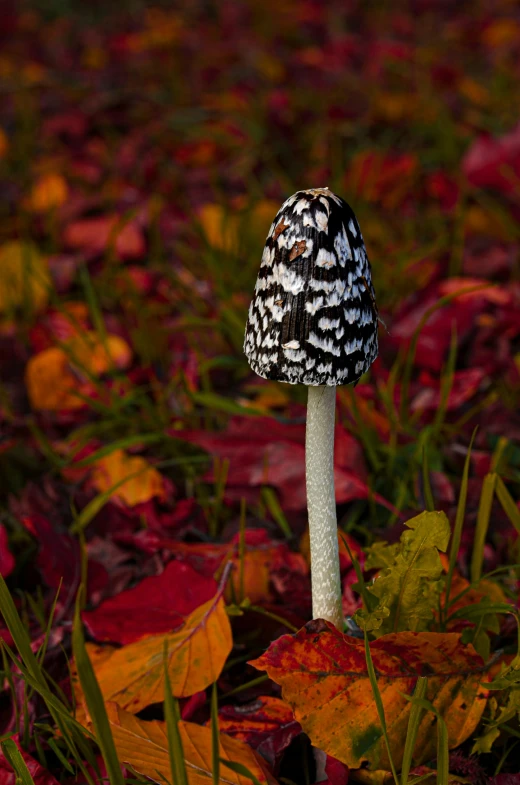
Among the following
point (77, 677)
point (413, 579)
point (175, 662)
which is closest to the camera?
point (413, 579)

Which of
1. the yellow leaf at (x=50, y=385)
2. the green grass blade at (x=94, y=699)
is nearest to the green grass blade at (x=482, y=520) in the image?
the green grass blade at (x=94, y=699)

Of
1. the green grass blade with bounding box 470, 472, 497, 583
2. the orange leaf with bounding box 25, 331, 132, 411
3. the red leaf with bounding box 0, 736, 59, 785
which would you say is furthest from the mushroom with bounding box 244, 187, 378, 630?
the orange leaf with bounding box 25, 331, 132, 411

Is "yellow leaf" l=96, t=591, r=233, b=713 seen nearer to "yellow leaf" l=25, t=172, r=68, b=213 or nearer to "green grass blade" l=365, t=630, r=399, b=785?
"green grass blade" l=365, t=630, r=399, b=785

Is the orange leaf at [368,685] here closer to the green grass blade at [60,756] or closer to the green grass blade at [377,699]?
the green grass blade at [377,699]

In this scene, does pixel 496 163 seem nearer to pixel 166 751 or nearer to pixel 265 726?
pixel 265 726

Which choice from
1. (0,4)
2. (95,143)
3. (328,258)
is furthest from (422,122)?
(0,4)

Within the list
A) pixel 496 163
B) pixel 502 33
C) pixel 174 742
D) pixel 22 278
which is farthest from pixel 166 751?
pixel 502 33

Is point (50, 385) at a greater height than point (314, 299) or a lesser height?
lesser
